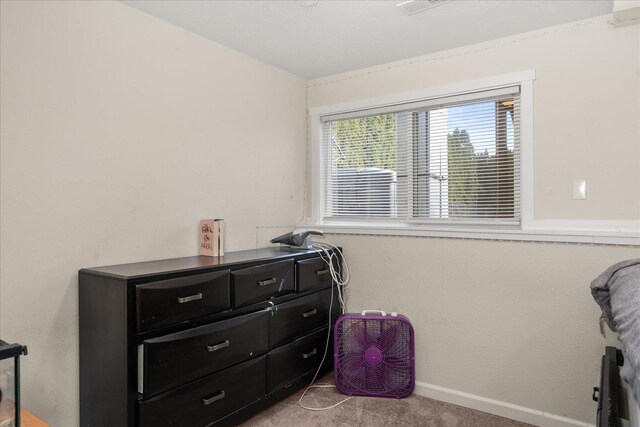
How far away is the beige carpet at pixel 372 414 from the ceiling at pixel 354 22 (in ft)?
7.04

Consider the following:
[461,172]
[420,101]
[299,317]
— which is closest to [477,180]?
[461,172]

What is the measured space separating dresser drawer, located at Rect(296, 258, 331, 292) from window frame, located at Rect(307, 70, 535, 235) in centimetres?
39

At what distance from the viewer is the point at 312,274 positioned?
8.46 feet

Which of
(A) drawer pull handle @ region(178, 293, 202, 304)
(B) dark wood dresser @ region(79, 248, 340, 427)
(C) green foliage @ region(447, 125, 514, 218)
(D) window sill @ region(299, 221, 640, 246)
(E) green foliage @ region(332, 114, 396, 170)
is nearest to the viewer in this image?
(B) dark wood dresser @ region(79, 248, 340, 427)

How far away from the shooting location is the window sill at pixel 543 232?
2006mm

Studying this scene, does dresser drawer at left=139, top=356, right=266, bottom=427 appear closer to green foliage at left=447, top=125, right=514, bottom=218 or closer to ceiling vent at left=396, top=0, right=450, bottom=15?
green foliage at left=447, top=125, right=514, bottom=218

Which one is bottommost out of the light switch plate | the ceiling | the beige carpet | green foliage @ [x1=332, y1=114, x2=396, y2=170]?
the beige carpet

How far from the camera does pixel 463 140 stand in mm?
2564

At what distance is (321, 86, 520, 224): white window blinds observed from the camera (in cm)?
243

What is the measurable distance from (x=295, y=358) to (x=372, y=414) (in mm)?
534

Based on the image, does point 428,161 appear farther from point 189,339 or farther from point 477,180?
point 189,339

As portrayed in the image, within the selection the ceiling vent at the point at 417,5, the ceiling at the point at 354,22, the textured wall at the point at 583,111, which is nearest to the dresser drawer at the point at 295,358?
the textured wall at the point at 583,111

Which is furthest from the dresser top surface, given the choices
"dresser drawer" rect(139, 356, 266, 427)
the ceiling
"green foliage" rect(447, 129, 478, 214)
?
the ceiling

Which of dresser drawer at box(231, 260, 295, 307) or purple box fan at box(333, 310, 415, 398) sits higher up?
dresser drawer at box(231, 260, 295, 307)
